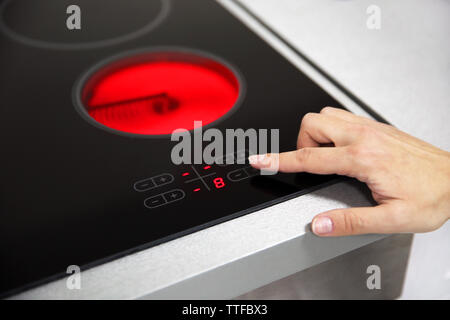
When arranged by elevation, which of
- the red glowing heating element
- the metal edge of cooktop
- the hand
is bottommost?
the metal edge of cooktop

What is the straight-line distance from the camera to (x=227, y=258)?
0.48 meters

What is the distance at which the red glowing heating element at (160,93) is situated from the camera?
750 mm

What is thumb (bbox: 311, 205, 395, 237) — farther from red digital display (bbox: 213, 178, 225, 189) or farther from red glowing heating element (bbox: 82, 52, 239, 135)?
red glowing heating element (bbox: 82, 52, 239, 135)

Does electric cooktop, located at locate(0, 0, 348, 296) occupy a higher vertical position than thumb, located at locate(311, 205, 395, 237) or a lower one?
higher

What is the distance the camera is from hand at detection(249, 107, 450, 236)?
520 millimetres

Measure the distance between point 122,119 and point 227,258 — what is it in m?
0.36

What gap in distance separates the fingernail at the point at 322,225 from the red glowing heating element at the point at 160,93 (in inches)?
11.3

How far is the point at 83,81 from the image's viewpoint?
0.73 m

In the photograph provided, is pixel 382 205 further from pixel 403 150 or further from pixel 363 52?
pixel 363 52

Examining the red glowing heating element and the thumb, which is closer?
the thumb

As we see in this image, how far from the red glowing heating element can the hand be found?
209 millimetres

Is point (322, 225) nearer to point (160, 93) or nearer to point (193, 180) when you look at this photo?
point (193, 180)

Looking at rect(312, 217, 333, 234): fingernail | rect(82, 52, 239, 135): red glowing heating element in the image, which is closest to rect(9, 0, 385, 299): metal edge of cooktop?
rect(312, 217, 333, 234): fingernail

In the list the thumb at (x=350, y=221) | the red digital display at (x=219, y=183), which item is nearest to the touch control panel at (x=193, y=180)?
the red digital display at (x=219, y=183)
